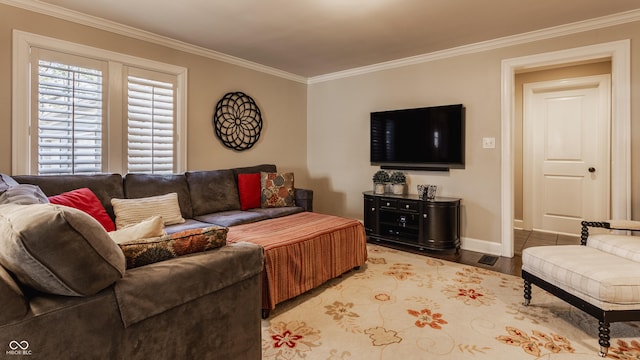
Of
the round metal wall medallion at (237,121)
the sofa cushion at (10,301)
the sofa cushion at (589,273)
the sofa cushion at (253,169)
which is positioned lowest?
the sofa cushion at (589,273)

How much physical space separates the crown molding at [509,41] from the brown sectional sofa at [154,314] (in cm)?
357

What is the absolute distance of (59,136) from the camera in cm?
295

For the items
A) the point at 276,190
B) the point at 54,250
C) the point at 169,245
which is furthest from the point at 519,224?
the point at 54,250

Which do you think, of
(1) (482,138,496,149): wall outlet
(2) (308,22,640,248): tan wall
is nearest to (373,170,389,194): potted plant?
(2) (308,22,640,248): tan wall

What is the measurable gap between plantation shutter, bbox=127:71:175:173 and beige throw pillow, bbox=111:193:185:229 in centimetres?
65

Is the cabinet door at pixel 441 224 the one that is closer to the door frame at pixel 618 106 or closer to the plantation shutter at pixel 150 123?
the door frame at pixel 618 106

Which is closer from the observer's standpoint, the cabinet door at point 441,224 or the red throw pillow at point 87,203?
the red throw pillow at point 87,203

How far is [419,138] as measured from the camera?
13.7 feet

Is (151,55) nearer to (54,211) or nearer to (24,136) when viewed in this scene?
(24,136)

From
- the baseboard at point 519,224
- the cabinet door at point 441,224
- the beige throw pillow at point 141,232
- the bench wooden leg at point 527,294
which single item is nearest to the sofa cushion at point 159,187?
the beige throw pillow at point 141,232

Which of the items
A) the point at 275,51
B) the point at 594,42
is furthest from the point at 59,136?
the point at 594,42

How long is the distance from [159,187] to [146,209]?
1.39 feet

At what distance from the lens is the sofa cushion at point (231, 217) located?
3.12 metres

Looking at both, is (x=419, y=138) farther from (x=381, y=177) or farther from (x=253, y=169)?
(x=253, y=169)
